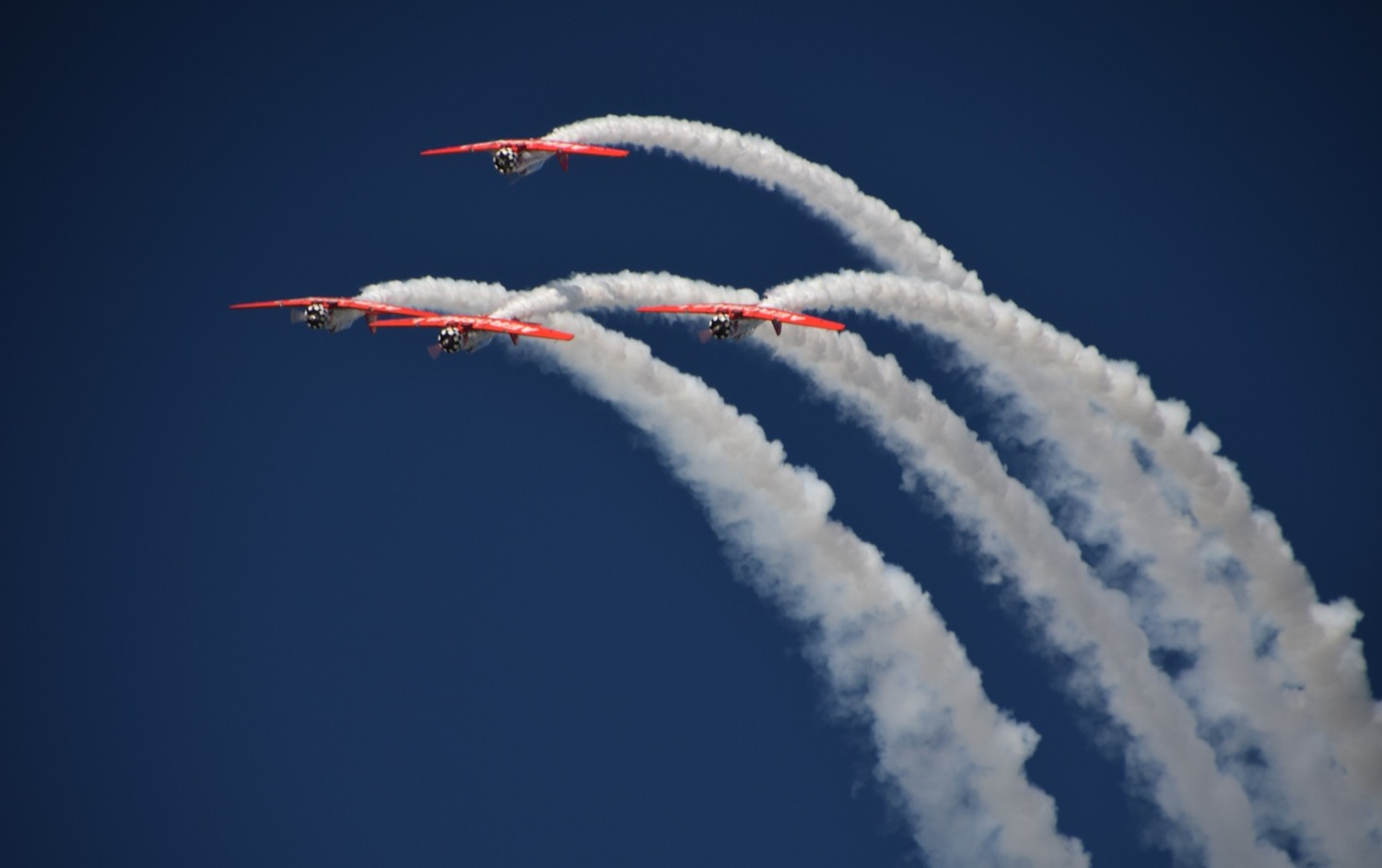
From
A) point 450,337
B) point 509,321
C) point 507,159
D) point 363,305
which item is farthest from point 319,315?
point 507,159

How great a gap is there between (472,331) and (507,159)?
6713 millimetres

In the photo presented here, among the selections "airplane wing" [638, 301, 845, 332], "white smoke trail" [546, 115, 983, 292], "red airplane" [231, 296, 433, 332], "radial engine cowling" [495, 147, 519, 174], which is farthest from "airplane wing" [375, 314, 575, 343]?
"white smoke trail" [546, 115, 983, 292]

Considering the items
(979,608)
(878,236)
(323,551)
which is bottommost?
(323,551)

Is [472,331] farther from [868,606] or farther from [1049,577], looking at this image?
[1049,577]

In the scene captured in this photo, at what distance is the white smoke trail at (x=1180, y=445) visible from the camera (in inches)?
1984

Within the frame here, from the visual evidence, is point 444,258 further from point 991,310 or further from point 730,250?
point 991,310

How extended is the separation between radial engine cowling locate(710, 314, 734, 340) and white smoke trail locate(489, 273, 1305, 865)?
6.15 metres

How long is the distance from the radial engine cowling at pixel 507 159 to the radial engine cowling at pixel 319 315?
613cm

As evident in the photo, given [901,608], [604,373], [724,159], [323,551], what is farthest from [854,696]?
[323,551]

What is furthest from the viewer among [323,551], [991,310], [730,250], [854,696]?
[323,551]

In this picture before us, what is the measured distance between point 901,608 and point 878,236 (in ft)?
34.2

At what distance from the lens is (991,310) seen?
163 ft

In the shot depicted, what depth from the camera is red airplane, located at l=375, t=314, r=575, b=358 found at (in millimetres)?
45969

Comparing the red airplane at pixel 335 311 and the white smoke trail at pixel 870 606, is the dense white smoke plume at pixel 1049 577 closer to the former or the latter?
the white smoke trail at pixel 870 606
